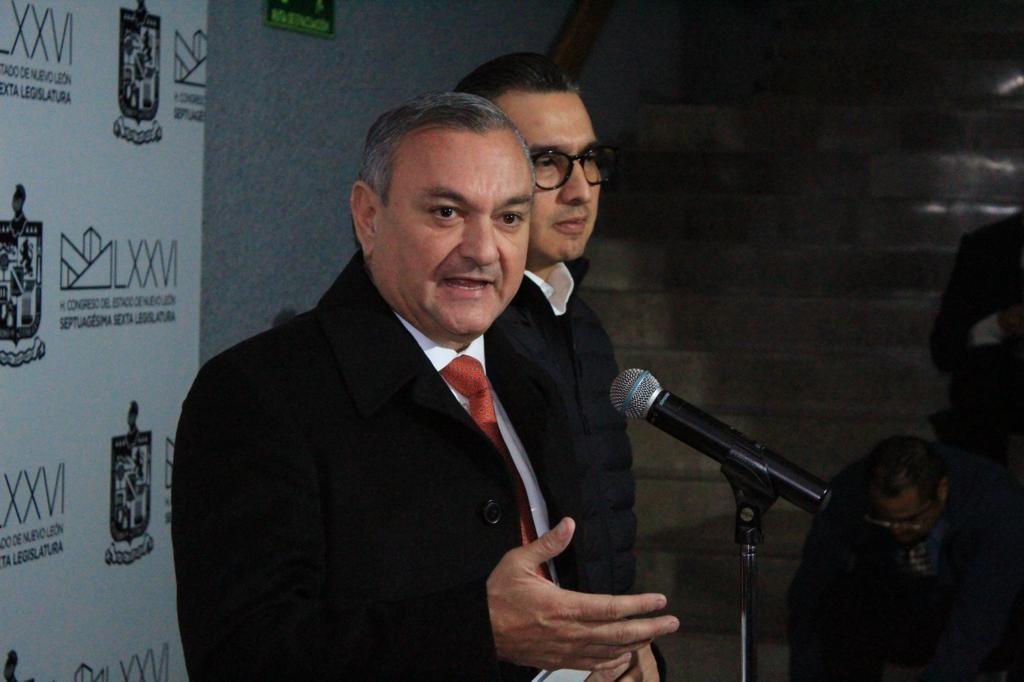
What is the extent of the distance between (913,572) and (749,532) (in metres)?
2.35

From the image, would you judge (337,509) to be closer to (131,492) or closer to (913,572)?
(131,492)

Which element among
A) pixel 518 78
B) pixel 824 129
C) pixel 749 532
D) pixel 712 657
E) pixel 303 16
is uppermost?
pixel 303 16

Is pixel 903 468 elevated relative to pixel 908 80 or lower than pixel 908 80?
lower

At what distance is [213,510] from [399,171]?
1.31ft

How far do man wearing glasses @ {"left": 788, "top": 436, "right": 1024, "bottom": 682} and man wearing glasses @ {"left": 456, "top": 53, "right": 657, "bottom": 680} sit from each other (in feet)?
5.16

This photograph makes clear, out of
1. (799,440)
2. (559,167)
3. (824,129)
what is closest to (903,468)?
(799,440)

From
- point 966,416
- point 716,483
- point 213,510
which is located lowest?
point 716,483

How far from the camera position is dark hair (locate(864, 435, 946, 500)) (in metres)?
3.46

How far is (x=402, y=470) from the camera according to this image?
141cm

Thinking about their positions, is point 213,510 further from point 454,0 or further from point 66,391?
point 454,0

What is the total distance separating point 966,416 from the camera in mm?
4004

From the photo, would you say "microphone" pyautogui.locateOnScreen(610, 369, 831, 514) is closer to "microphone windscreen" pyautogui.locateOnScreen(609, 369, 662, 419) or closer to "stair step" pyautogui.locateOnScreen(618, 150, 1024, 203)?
"microphone windscreen" pyautogui.locateOnScreen(609, 369, 662, 419)

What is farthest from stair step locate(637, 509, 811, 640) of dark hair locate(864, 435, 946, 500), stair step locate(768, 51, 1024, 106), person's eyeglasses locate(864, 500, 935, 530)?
stair step locate(768, 51, 1024, 106)

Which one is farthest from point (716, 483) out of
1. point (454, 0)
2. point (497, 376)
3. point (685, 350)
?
point (497, 376)
